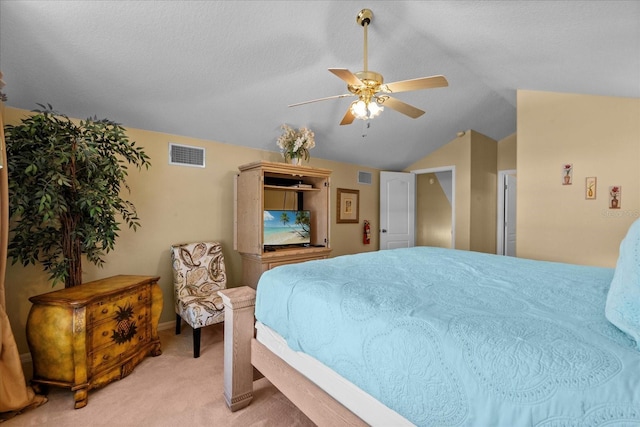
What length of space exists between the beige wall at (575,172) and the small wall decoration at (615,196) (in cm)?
3

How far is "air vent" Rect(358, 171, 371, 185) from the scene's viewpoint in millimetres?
4867

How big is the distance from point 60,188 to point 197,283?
137 centimetres

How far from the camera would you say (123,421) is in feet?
5.57

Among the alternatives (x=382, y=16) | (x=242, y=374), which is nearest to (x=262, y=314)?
(x=242, y=374)

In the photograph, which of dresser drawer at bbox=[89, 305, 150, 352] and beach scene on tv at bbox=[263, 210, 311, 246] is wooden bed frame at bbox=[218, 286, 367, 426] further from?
beach scene on tv at bbox=[263, 210, 311, 246]

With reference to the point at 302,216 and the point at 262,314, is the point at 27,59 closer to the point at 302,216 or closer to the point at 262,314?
the point at 262,314

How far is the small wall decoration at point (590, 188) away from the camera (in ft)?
9.71

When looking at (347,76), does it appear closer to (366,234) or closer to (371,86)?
(371,86)

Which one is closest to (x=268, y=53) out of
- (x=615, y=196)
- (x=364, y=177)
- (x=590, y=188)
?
(x=364, y=177)

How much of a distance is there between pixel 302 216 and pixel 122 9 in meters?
2.40

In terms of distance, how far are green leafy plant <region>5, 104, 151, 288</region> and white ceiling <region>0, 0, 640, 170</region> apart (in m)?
0.41

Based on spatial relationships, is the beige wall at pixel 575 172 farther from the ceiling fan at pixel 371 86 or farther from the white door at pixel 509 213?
the ceiling fan at pixel 371 86

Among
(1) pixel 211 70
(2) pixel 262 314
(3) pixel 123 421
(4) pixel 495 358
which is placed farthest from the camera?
(1) pixel 211 70

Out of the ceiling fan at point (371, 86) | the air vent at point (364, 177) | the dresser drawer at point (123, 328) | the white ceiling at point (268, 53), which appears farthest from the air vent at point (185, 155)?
the air vent at point (364, 177)
